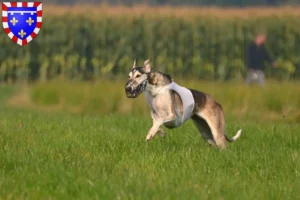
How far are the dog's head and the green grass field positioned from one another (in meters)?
0.68

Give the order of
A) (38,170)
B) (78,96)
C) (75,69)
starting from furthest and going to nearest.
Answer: (75,69)
(78,96)
(38,170)

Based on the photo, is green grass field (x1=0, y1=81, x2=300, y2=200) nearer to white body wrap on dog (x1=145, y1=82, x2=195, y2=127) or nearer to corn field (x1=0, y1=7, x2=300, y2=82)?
white body wrap on dog (x1=145, y1=82, x2=195, y2=127)

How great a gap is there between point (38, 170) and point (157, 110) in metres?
2.46

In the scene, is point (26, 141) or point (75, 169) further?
point (26, 141)

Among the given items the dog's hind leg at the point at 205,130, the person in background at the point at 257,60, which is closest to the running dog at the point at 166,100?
the dog's hind leg at the point at 205,130

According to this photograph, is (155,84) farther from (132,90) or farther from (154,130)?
(154,130)

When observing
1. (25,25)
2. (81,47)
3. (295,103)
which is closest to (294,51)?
(81,47)

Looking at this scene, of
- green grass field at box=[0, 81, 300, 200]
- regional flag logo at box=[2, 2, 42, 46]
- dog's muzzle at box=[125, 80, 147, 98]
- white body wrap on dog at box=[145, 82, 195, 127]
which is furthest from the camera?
regional flag logo at box=[2, 2, 42, 46]

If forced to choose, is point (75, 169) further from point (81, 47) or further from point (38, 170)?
point (81, 47)

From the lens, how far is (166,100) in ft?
35.0

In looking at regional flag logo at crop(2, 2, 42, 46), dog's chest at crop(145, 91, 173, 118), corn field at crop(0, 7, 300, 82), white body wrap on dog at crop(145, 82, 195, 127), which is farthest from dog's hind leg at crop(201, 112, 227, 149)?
corn field at crop(0, 7, 300, 82)

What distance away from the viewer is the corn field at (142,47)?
1262 inches

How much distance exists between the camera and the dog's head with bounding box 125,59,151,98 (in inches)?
407

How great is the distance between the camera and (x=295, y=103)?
22.6 m
